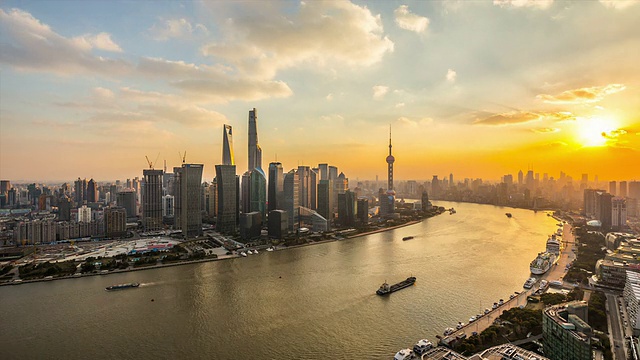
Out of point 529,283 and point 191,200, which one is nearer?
point 529,283

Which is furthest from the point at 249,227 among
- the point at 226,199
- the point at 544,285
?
the point at 544,285

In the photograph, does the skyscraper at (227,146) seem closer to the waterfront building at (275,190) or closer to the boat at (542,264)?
the waterfront building at (275,190)

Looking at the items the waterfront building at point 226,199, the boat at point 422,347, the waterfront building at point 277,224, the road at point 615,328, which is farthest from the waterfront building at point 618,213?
the waterfront building at point 226,199

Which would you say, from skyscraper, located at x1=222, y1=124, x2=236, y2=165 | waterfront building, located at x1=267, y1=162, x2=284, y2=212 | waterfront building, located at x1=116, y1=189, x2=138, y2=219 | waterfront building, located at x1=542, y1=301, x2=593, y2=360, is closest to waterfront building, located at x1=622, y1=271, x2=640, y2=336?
waterfront building, located at x1=542, y1=301, x2=593, y2=360

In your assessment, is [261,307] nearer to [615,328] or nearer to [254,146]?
[615,328]

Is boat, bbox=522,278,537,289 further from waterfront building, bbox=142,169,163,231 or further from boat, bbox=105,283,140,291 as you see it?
waterfront building, bbox=142,169,163,231

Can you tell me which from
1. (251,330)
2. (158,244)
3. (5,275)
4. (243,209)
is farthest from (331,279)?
(243,209)
